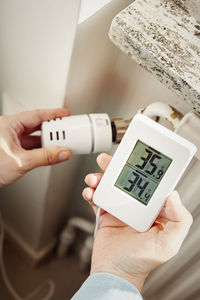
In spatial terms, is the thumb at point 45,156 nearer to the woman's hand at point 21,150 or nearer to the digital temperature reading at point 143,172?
the woman's hand at point 21,150

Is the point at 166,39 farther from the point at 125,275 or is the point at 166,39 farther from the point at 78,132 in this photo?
the point at 125,275

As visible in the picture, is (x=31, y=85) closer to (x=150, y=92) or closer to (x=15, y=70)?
(x=15, y=70)

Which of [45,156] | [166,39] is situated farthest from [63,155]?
[166,39]

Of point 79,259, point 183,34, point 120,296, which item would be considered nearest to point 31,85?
point 183,34

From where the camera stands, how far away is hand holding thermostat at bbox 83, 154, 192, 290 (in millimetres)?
521

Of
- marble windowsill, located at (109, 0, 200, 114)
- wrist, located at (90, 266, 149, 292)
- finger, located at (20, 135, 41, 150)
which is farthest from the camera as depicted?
finger, located at (20, 135, 41, 150)

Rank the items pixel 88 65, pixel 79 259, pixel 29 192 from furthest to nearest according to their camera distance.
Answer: pixel 79 259, pixel 29 192, pixel 88 65

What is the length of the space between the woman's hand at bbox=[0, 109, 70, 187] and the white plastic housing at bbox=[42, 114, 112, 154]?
0.06 ft

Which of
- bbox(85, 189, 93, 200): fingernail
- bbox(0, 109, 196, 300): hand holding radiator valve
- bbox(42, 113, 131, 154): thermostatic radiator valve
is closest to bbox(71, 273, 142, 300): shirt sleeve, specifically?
bbox(0, 109, 196, 300): hand holding radiator valve

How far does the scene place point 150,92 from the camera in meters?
0.64

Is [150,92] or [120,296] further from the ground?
[150,92]

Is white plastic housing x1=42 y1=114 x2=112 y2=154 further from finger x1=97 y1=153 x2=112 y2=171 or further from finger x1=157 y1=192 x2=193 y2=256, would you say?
finger x1=157 y1=192 x2=193 y2=256

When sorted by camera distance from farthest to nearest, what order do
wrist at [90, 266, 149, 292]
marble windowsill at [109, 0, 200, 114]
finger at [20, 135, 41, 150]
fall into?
finger at [20, 135, 41, 150] < wrist at [90, 266, 149, 292] < marble windowsill at [109, 0, 200, 114]

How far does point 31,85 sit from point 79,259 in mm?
854
